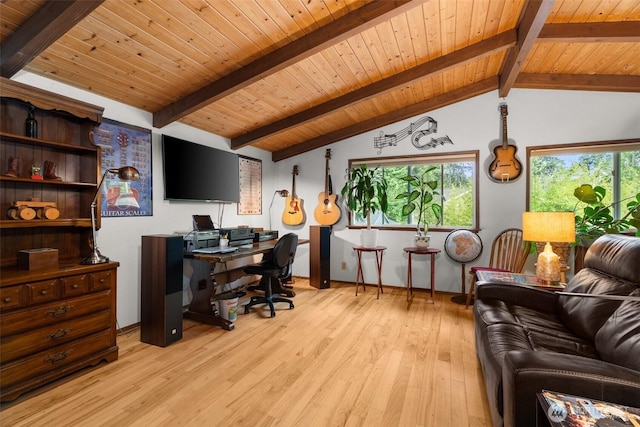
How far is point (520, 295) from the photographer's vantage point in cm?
226

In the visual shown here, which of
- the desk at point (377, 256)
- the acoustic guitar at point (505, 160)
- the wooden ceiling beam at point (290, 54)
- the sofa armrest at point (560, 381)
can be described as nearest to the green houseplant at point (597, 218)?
the acoustic guitar at point (505, 160)

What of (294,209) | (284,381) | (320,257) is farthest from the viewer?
(294,209)

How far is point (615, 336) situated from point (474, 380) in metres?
0.89

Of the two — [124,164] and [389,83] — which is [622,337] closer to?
[389,83]

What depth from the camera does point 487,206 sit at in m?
→ 3.97

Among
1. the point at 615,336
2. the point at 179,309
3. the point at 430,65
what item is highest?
the point at 430,65

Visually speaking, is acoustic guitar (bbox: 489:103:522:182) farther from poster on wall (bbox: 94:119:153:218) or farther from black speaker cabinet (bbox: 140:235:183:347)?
poster on wall (bbox: 94:119:153:218)

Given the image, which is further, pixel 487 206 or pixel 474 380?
pixel 487 206

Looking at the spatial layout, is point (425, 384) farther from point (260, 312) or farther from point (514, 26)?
point (514, 26)

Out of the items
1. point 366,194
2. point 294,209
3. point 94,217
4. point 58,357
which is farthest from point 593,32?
point 58,357

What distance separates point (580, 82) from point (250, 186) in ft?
14.6

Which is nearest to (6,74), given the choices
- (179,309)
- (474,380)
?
(179,309)

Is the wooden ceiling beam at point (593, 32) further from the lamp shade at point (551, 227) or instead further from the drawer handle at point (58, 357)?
the drawer handle at point (58, 357)

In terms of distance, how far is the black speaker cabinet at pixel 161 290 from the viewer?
8.44 feet
